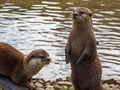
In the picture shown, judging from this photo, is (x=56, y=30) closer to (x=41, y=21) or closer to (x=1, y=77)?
(x=41, y=21)

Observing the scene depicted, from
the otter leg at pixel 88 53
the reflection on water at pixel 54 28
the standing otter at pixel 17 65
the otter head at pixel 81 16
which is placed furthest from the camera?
the reflection on water at pixel 54 28

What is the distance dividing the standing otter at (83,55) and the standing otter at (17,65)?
1.28 feet

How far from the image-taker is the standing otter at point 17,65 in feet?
17.6

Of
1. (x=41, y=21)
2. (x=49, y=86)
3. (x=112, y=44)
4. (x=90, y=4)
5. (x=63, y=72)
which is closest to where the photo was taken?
(x=49, y=86)

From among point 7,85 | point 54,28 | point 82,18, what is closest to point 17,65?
point 7,85

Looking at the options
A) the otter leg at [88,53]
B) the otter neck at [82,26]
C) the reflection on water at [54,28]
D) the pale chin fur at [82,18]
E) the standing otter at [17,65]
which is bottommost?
the reflection on water at [54,28]

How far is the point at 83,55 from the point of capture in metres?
5.27

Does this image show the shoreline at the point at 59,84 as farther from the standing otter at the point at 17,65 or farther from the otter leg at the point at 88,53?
the otter leg at the point at 88,53

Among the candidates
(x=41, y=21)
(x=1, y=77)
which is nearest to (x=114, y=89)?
(x=1, y=77)

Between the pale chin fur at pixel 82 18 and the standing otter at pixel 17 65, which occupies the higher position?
the pale chin fur at pixel 82 18

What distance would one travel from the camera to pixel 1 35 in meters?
8.68

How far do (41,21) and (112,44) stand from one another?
209 cm

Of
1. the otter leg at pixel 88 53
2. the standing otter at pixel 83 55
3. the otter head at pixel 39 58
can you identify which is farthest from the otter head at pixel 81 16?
the otter head at pixel 39 58

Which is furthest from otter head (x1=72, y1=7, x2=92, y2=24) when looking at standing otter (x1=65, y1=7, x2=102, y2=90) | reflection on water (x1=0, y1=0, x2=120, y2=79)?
reflection on water (x1=0, y1=0, x2=120, y2=79)
